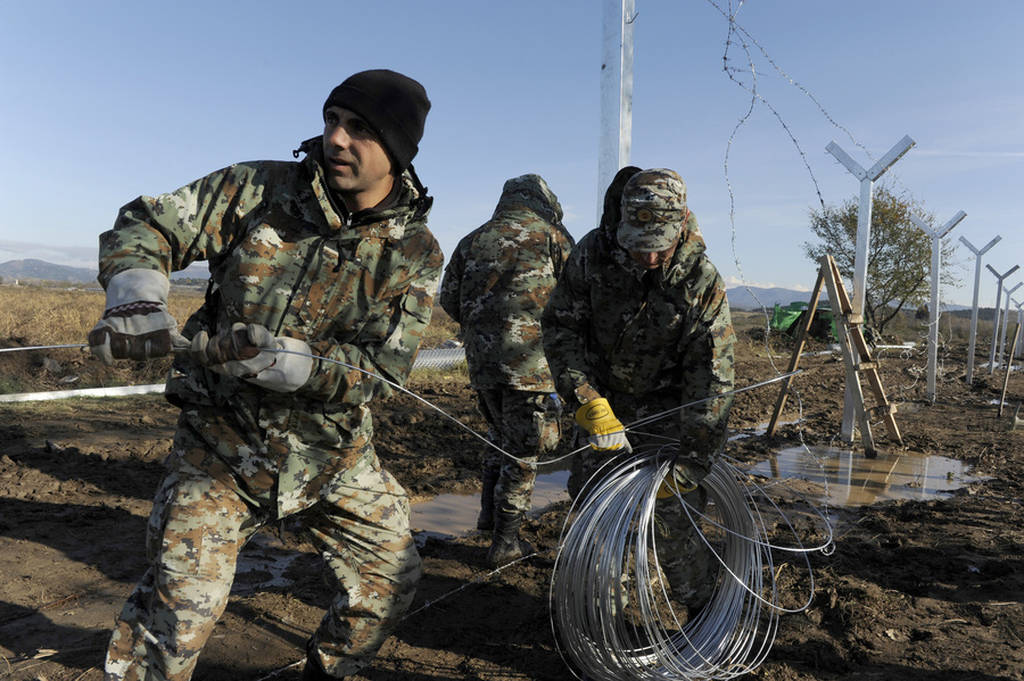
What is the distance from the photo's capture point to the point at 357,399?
240 centimetres

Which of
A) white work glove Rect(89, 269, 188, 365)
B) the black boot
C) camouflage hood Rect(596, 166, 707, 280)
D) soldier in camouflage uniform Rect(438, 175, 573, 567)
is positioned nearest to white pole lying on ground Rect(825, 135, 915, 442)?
soldier in camouflage uniform Rect(438, 175, 573, 567)

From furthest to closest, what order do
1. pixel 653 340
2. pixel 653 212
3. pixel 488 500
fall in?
pixel 488 500 → pixel 653 340 → pixel 653 212

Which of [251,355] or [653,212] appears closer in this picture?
[251,355]

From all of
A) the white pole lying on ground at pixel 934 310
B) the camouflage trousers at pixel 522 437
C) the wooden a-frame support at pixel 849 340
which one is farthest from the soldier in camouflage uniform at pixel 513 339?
the white pole lying on ground at pixel 934 310

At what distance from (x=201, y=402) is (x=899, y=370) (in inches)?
770

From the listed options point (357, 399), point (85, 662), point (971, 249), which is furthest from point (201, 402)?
point (971, 249)

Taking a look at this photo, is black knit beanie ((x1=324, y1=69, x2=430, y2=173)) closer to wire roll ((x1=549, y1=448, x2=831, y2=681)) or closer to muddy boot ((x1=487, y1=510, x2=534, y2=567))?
wire roll ((x1=549, y1=448, x2=831, y2=681))

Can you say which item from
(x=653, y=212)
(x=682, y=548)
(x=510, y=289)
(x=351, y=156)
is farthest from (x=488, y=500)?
(x=351, y=156)

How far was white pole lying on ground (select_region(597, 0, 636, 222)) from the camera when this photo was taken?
16.8 feet

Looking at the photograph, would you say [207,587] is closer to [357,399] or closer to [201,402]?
[201,402]

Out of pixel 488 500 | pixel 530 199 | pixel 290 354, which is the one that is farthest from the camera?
pixel 488 500

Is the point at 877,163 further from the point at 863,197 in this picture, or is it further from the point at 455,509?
the point at 455,509

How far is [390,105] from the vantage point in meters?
2.39

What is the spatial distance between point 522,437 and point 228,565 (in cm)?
231
